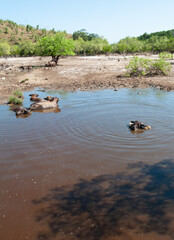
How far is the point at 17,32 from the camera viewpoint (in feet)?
262

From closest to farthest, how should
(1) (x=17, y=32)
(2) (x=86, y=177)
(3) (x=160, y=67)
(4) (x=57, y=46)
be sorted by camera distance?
(2) (x=86, y=177)
(3) (x=160, y=67)
(4) (x=57, y=46)
(1) (x=17, y=32)

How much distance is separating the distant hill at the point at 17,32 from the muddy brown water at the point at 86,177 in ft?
231

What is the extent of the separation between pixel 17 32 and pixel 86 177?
8596 centimetres

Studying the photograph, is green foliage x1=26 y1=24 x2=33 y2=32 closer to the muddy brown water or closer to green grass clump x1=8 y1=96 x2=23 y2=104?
green grass clump x1=8 y1=96 x2=23 y2=104

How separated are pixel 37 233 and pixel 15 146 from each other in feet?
11.9

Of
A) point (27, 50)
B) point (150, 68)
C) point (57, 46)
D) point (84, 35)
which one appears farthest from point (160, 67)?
→ point (84, 35)

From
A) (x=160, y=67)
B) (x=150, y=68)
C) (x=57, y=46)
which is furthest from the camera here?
(x=57, y=46)

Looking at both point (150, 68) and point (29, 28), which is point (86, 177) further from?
point (29, 28)

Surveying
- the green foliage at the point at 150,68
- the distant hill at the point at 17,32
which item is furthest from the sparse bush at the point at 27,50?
the green foliage at the point at 150,68

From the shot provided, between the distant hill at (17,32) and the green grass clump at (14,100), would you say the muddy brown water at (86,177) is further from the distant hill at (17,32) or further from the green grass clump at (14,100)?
the distant hill at (17,32)

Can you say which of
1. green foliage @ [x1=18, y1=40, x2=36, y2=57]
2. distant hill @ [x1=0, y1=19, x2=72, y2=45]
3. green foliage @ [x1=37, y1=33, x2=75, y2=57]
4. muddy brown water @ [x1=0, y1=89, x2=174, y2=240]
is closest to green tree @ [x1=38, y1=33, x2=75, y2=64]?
green foliage @ [x1=37, y1=33, x2=75, y2=57]

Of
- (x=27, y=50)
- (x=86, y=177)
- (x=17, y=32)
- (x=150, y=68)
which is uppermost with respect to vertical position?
(x=17, y=32)

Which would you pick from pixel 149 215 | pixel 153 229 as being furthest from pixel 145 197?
pixel 153 229

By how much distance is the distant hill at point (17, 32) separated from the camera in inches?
2896
